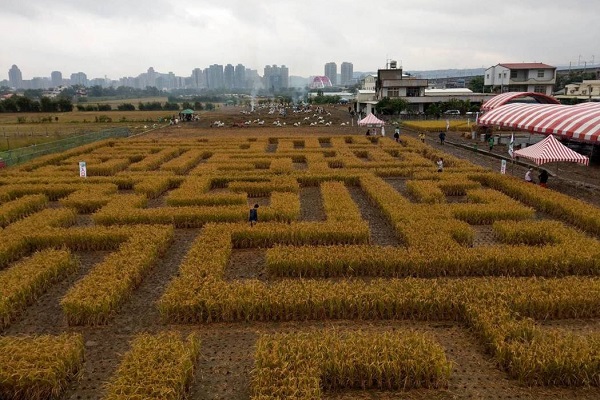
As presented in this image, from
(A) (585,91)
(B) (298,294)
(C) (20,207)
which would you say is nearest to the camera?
(B) (298,294)

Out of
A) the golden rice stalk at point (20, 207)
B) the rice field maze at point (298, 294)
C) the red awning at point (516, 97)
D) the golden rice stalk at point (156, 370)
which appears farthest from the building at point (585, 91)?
the golden rice stalk at point (156, 370)

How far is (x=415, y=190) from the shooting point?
72.5 ft

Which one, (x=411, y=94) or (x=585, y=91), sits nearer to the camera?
(x=411, y=94)

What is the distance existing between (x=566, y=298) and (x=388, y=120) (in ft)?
193

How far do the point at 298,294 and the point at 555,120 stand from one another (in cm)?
2868

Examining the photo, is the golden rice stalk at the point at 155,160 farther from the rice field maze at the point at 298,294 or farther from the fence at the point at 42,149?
the fence at the point at 42,149

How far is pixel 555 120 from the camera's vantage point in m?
32.0

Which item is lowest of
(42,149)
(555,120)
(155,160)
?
(155,160)

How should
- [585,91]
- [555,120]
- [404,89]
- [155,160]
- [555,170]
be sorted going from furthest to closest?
[585,91] → [404,89] → [555,120] → [155,160] → [555,170]

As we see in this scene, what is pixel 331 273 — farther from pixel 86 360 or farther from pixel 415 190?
pixel 415 190

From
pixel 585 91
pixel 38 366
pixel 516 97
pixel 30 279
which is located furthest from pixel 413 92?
pixel 38 366

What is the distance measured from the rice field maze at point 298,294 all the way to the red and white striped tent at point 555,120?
30.7ft

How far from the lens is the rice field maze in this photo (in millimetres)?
8586

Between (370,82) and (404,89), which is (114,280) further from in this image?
(370,82)
